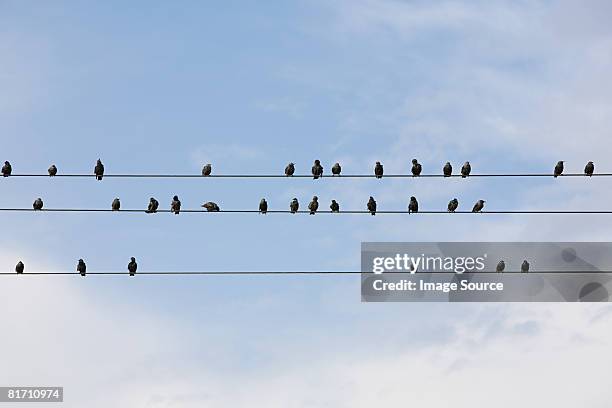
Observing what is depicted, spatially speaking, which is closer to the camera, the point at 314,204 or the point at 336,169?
the point at 314,204

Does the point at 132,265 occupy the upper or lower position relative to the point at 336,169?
lower

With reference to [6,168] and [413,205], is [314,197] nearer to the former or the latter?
[413,205]

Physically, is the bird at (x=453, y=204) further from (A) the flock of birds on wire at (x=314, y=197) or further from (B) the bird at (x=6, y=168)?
(B) the bird at (x=6, y=168)

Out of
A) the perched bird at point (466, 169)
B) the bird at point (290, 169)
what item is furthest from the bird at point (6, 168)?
the perched bird at point (466, 169)

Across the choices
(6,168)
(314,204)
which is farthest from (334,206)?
(6,168)

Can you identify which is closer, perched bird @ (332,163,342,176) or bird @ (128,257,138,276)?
bird @ (128,257,138,276)

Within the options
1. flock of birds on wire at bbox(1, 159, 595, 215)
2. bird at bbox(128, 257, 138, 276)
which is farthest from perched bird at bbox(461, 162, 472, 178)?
bird at bbox(128, 257, 138, 276)

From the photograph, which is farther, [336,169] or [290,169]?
[336,169]

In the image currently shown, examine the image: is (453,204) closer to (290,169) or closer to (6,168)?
(290,169)

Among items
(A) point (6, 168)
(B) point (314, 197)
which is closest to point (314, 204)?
(B) point (314, 197)

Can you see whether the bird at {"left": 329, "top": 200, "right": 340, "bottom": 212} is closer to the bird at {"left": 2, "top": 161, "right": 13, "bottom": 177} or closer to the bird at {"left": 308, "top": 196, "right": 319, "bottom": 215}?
the bird at {"left": 308, "top": 196, "right": 319, "bottom": 215}

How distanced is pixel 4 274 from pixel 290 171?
9046mm

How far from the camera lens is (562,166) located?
1294 inches

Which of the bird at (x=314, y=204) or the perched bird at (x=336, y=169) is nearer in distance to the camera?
the bird at (x=314, y=204)
